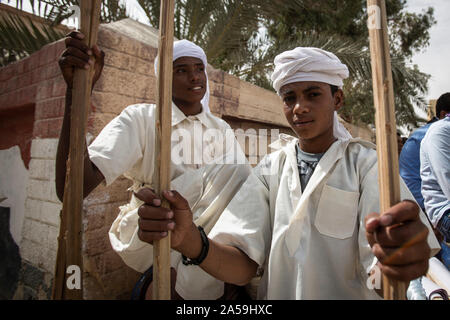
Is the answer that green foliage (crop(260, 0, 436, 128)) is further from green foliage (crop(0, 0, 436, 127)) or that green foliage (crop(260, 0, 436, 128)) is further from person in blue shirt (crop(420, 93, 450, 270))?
person in blue shirt (crop(420, 93, 450, 270))

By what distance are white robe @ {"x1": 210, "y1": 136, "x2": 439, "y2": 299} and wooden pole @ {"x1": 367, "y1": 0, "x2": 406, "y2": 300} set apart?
0.34m

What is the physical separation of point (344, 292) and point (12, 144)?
3550 mm

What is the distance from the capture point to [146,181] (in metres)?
1.80

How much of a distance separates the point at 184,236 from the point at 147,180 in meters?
0.75

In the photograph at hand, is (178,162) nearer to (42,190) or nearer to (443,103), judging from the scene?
(42,190)

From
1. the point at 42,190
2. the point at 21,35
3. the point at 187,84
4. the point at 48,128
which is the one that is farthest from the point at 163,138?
the point at 21,35

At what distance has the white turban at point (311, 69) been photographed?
143cm

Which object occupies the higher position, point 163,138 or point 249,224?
point 163,138

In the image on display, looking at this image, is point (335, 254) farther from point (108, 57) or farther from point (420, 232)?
point (108, 57)

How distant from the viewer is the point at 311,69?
142cm

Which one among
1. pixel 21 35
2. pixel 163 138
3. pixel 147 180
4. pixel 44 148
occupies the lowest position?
pixel 147 180

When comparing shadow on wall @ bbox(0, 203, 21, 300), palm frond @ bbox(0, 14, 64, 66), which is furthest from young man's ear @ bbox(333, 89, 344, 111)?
palm frond @ bbox(0, 14, 64, 66)
